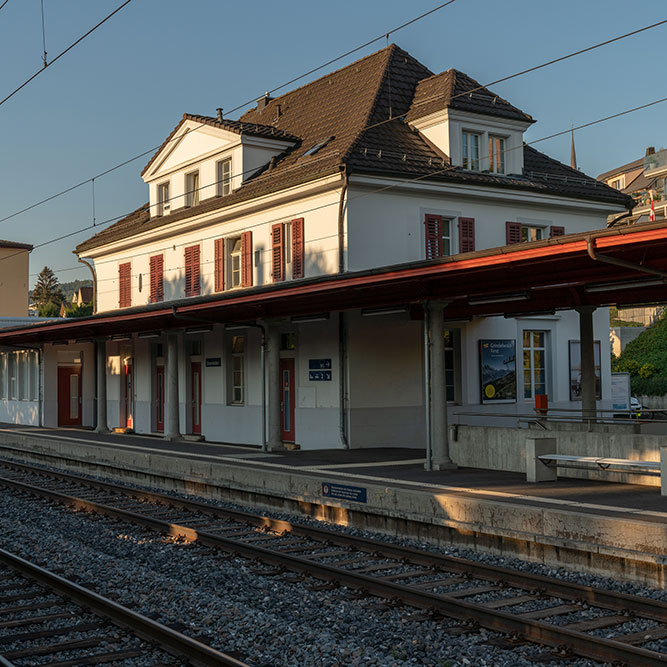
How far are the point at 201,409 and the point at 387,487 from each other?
13.2 m

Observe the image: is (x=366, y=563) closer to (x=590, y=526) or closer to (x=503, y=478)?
(x=590, y=526)

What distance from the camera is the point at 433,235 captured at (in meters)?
21.7

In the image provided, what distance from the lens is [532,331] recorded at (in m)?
23.4

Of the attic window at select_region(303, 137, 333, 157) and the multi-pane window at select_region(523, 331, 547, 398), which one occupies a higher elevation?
the attic window at select_region(303, 137, 333, 157)

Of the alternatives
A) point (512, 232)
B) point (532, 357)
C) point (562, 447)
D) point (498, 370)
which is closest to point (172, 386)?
point (498, 370)

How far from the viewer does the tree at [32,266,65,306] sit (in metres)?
131

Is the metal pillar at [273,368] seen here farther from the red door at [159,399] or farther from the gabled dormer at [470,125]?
the red door at [159,399]

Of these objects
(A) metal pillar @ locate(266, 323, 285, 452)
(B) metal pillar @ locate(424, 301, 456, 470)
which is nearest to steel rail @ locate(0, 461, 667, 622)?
(B) metal pillar @ locate(424, 301, 456, 470)

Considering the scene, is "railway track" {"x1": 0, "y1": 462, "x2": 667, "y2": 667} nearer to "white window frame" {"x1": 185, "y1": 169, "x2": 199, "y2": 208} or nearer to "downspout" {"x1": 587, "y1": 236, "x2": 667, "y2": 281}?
"downspout" {"x1": 587, "y1": 236, "x2": 667, "y2": 281}

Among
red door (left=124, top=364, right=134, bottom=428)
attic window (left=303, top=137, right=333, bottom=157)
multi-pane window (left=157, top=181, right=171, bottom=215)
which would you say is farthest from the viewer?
red door (left=124, top=364, right=134, bottom=428)

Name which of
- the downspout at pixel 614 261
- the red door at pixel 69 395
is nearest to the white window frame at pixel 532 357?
the downspout at pixel 614 261

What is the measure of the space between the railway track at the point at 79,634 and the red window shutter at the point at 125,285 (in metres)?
21.8

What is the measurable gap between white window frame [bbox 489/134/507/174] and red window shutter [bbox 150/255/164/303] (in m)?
10.9

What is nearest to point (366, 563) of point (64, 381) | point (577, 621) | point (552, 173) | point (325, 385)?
point (577, 621)
